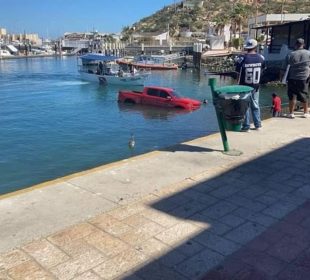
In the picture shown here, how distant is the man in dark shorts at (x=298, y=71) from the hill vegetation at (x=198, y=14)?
101 m

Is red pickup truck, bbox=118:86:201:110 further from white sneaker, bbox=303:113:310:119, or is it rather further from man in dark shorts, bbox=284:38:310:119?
man in dark shorts, bbox=284:38:310:119

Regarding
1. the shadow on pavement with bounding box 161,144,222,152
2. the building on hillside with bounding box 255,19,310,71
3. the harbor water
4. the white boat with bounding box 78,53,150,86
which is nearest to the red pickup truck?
the harbor water

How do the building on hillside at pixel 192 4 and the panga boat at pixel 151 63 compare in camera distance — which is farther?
the building on hillside at pixel 192 4

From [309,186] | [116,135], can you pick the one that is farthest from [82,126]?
[309,186]

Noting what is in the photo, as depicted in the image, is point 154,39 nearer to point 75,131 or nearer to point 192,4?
point 192,4

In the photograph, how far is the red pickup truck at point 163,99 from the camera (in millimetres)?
24828

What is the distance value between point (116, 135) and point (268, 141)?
37.9ft

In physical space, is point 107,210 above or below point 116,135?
above

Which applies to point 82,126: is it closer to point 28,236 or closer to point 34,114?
point 34,114

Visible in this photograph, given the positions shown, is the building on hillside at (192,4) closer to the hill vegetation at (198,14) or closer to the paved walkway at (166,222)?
the hill vegetation at (198,14)

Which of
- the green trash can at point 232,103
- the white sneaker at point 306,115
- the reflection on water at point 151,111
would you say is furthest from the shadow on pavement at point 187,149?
the reflection on water at point 151,111

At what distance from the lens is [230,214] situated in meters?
4.48

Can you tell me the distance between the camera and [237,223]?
427 cm

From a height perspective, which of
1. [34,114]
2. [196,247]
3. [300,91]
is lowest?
[34,114]
